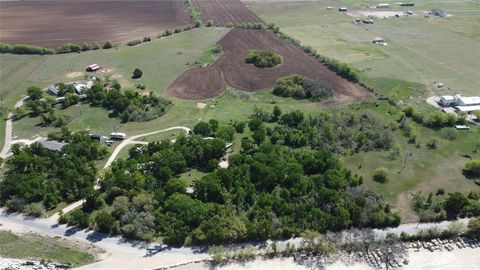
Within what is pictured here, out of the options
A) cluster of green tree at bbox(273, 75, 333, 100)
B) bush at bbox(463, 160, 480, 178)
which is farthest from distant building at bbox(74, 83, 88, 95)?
bush at bbox(463, 160, 480, 178)

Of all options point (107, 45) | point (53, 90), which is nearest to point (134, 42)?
point (107, 45)

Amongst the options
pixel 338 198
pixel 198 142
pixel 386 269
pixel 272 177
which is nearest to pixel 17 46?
pixel 198 142

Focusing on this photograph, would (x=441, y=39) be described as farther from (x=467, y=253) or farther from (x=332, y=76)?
(x=467, y=253)

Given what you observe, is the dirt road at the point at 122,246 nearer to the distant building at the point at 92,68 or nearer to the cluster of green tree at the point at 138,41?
the distant building at the point at 92,68

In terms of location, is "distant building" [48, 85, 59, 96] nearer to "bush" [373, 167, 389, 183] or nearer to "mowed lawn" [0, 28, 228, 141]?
"mowed lawn" [0, 28, 228, 141]

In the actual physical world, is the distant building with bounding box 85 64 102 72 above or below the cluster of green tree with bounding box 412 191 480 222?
above

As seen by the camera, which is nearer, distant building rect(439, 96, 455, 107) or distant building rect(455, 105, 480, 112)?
distant building rect(455, 105, 480, 112)

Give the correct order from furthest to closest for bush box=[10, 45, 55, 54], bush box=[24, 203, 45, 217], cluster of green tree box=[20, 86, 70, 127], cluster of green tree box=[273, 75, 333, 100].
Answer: bush box=[10, 45, 55, 54] → cluster of green tree box=[273, 75, 333, 100] → cluster of green tree box=[20, 86, 70, 127] → bush box=[24, 203, 45, 217]

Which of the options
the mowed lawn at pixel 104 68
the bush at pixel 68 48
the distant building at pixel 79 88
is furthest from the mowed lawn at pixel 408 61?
the bush at pixel 68 48
